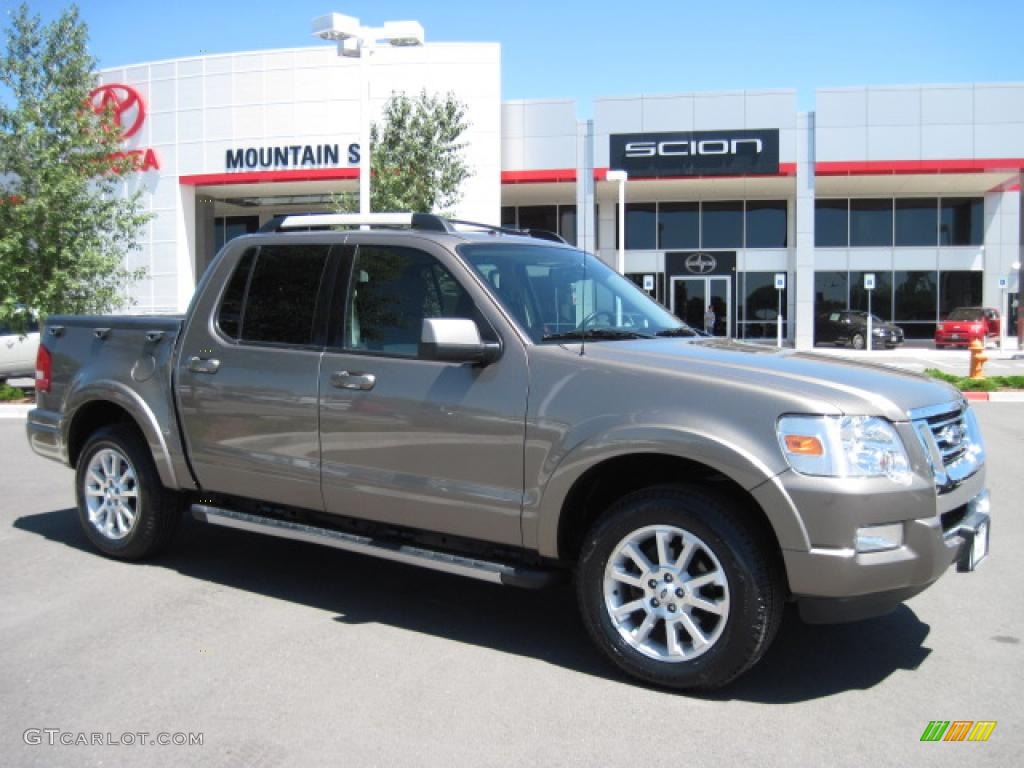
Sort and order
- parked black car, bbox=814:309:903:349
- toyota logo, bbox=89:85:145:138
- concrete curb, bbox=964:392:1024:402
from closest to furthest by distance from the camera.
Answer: concrete curb, bbox=964:392:1024:402 < toyota logo, bbox=89:85:145:138 < parked black car, bbox=814:309:903:349

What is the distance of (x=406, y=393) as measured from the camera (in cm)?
452

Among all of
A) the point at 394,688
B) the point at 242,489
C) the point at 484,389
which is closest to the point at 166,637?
the point at 242,489

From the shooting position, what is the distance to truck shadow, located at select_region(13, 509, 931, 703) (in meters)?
4.21

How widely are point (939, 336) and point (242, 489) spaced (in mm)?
33151

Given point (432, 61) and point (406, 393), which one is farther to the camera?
point (432, 61)

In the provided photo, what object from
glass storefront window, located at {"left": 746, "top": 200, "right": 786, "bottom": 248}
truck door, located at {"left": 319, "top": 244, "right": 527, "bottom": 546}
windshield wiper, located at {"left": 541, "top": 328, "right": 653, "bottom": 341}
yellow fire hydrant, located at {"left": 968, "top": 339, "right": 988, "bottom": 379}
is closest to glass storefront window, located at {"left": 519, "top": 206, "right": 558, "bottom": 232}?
glass storefront window, located at {"left": 746, "top": 200, "right": 786, "bottom": 248}

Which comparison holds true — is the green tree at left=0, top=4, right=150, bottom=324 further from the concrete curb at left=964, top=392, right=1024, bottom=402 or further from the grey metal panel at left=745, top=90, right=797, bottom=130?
the grey metal panel at left=745, top=90, right=797, bottom=130

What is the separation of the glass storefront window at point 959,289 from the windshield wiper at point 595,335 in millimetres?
35289

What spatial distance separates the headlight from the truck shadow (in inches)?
40.6

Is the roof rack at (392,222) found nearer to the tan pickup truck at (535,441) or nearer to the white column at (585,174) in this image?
the tan pickup truck at (535,441)

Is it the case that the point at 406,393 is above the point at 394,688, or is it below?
above

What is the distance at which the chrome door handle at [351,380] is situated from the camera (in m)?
4.64

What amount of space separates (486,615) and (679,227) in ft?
108

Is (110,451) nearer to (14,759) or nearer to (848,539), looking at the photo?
(14,759)
